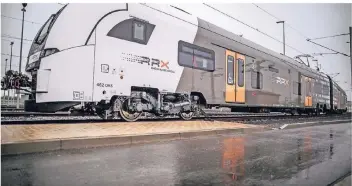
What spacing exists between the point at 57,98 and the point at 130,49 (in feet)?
7.44

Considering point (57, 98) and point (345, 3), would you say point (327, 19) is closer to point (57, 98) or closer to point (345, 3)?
point (345, 3)

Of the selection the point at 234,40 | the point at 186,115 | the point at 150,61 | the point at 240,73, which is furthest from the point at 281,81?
the point at 150,61

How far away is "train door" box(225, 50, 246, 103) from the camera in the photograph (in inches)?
427

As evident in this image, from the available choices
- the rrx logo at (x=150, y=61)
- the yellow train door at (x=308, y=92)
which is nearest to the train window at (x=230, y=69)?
the rrx logo at (x=150, y=61)

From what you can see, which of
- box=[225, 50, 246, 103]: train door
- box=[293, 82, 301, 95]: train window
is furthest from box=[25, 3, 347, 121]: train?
box=[293, 82, 301, 95]: train window

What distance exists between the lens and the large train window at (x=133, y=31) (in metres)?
7.39

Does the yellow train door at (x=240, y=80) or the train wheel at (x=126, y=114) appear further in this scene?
the yellow train door at (x=240, y=80)

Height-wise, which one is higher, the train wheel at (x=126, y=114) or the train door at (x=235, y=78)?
the train door at (x=235, y=78)

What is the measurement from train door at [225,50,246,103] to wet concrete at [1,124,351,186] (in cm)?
551

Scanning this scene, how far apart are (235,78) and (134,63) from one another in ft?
16.4

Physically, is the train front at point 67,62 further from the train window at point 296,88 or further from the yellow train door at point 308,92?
the yellow train door at point 308,92

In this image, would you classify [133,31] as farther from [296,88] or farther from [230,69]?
[296,88]

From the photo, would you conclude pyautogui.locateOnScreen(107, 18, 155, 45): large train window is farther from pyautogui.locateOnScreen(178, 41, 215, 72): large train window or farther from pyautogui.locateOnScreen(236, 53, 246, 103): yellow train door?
pyautogui.locateOnScreen(236, 53, 246, 103): yellow train door

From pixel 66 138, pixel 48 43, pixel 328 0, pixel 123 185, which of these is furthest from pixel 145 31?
pixel 123 185
